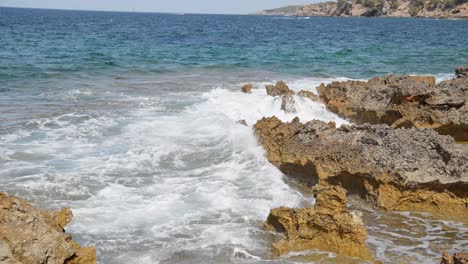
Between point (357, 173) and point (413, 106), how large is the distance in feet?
14.8

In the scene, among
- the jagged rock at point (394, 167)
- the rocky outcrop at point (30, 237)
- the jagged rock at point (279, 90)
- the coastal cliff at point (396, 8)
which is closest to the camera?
the rocky outcrop at point (30, 237)

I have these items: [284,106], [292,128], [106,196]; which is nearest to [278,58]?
[284,106]

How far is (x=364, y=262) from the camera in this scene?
583cm

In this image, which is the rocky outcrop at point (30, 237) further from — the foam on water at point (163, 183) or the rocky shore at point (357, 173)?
the rocky shore at point (357, 173)

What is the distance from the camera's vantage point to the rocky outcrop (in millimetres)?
4355

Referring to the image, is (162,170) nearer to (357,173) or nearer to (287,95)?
(357,173)

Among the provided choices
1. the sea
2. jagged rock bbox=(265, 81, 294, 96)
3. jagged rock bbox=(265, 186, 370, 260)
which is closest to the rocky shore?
jagged rock bbox=(265, 186, 370, 260)

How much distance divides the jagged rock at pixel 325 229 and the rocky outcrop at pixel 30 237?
2566 mm

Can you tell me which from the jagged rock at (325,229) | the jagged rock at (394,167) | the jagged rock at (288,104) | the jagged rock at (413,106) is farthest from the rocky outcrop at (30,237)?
the jagged rock at (288,104)

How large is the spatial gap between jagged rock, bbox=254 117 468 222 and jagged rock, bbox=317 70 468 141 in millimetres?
3304

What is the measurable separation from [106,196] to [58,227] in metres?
2.80

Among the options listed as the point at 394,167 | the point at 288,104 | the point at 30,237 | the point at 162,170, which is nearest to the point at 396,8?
the point at 288,104

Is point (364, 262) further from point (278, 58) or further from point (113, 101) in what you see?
point (278, 58)

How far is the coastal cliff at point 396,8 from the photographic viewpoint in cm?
11864
